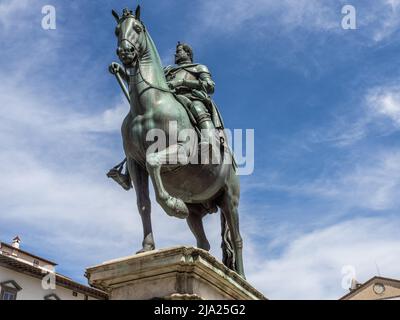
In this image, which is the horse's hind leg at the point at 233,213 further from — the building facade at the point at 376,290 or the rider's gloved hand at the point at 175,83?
the building facade at the point at 376,290

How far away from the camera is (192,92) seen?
846 centimetres

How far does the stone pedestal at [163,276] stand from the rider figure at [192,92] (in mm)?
1979

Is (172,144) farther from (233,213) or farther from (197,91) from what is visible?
(233,213)

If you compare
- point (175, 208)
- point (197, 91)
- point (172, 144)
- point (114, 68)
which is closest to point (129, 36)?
point (114, 68)

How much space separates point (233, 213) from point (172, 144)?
218cm

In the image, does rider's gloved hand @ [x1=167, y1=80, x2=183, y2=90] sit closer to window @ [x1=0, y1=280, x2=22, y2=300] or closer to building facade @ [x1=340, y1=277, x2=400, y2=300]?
window @ [x1=0, y1=280, x2=22, y2=300]

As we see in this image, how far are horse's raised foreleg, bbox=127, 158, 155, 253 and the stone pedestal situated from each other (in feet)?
1.83
